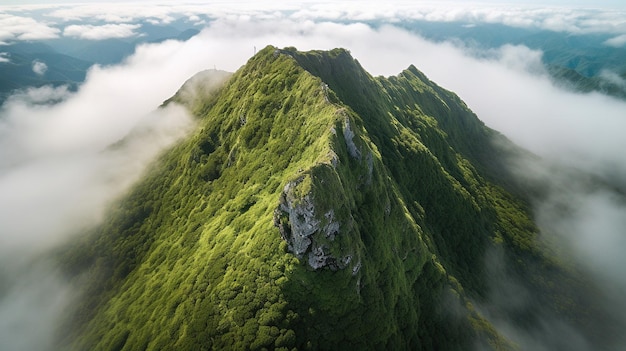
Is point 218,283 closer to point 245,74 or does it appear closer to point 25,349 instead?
point 25,349

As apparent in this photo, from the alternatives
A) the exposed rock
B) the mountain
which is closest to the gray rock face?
the mountain

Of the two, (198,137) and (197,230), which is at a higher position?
(198,137)

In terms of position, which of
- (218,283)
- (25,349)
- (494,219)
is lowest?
(25,349)

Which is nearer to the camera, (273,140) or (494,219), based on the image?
(273,140)

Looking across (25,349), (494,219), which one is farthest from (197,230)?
(494,219)

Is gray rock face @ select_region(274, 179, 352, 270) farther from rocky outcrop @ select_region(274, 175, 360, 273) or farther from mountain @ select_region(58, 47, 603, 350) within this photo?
mountain @ select_region(58, 47, 603, 350)

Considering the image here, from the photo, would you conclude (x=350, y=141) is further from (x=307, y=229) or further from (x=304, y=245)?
(x=304, y=245)

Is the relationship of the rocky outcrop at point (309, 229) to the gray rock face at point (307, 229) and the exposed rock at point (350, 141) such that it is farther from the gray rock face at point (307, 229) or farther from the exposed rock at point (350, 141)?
the exposed rock at point (350, 141)

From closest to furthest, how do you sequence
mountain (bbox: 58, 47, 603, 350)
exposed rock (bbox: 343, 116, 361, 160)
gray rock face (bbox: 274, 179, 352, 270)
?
gray rock face (bbox: 274, 179, 352, 270) < mountain (bbox: 58, 47, 603, 350) < exposed rock (bbox: 343, 116, 361, 160)
